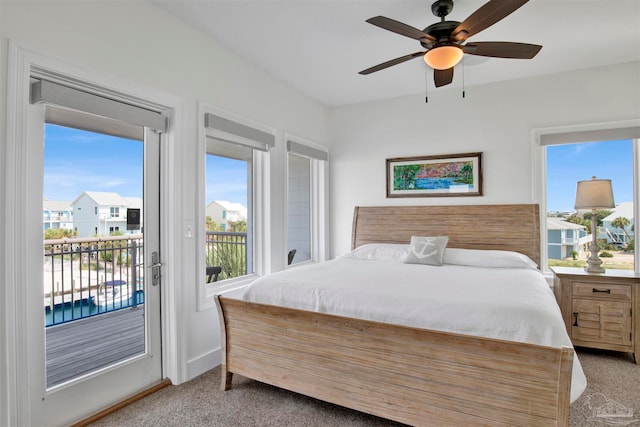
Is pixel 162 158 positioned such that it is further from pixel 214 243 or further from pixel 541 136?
pixel 541 136

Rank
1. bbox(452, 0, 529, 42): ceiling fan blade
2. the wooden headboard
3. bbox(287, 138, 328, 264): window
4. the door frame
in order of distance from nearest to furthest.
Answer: the door frame < bbox(452, 0, 529, 42): ceiling fan blade < the wooden headboard < bbox(287, 138, 328, 264): window

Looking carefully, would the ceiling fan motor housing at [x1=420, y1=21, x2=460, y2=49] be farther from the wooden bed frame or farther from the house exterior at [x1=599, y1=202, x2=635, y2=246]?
the house exterior at [x1=599, y1=202, x2=635, y2=246]

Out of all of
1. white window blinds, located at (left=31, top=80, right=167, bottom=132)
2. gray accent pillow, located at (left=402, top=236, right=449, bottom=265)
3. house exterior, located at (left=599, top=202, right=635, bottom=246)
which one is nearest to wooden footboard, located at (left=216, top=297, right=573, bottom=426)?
white window blinds, located at (left=31, top=80, right=167, bottom=132)

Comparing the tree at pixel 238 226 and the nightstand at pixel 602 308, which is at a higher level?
the tree at pixel 238 226

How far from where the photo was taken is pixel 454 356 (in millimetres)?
1801

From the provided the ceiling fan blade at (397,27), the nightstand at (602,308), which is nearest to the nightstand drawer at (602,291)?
the nightstand at (602,308)

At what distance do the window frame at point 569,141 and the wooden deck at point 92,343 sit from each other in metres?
3.94

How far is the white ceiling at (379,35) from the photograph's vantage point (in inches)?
99.1

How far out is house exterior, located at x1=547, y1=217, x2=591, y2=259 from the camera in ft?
12.4

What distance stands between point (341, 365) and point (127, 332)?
157 cm

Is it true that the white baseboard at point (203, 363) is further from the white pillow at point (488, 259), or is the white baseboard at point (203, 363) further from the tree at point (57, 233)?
the white pillow at point (488, 259)

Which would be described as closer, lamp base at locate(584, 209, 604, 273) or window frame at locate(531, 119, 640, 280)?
lamp base at locate(584, 209, 604, 273)

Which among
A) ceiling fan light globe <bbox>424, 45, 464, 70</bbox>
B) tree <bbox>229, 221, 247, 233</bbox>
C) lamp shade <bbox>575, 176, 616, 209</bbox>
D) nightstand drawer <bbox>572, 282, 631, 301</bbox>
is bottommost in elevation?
nightstand drawer <bbox>572, 282, 631, 301</bbox>

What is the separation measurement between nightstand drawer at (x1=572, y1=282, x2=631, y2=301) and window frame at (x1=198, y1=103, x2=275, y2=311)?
119 inches
